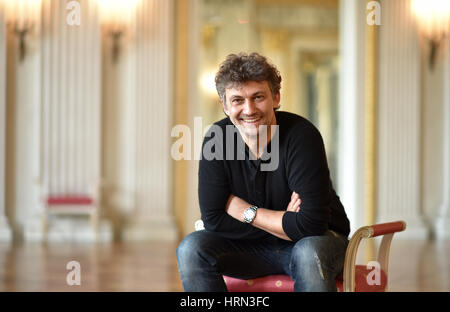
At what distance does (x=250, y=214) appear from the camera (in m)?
1.93

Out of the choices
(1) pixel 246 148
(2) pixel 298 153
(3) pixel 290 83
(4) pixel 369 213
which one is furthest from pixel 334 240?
(3) pixel 290 83

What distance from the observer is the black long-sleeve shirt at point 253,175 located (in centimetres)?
191

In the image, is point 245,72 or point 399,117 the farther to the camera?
point 399,117

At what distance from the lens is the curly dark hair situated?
192 cm

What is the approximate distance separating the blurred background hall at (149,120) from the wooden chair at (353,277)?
3.48 m

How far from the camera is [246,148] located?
2.00m

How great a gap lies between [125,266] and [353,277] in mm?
2683

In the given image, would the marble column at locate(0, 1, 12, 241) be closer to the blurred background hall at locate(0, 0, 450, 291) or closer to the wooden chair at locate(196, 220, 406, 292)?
the blurred background hall at locate(0, 0, 450, 291)

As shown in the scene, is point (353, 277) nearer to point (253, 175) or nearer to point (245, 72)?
point (253, 175)
